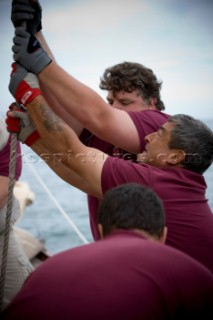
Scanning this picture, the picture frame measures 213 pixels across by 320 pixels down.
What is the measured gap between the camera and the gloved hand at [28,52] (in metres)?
1.53

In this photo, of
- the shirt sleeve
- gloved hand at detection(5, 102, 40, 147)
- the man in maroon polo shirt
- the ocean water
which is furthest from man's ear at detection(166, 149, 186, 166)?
the ocean water

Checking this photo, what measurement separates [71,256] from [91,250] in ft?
0.16

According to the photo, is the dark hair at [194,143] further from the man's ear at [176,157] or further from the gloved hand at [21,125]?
the gloved hand at [21,125]

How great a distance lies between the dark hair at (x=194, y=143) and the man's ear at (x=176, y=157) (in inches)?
0.5

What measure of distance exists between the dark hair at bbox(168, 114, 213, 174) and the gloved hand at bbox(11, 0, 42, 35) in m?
0.75

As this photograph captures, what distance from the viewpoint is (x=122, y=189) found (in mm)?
1145

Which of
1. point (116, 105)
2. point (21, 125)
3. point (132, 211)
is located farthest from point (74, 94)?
point (132, 211)

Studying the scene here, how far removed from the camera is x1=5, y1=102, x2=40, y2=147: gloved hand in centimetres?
160

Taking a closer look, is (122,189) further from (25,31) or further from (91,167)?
(25,31)

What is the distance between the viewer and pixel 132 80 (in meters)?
2.07

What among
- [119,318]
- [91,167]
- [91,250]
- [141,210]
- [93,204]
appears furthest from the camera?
[93,204]

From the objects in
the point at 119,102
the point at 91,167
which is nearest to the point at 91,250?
the point at 91,167

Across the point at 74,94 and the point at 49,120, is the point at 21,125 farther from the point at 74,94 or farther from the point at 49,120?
the point at 74,94

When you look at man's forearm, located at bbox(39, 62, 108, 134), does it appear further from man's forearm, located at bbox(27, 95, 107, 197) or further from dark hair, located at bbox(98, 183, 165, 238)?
dark hair, located at bbox(98, 183, 165, 238)
